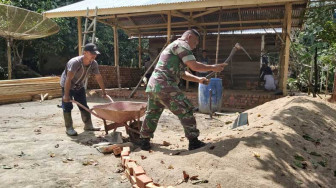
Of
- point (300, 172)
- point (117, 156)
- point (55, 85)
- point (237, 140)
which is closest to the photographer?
point (300, 172)

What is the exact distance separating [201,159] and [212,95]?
4.15 meters


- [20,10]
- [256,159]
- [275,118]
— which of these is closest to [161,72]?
[256,159]

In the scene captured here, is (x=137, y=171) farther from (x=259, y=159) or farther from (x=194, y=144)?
(x=259, y=159)

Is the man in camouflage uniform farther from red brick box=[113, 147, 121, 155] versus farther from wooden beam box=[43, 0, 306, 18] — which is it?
wooden beam box=[43, 0, 306, 18]

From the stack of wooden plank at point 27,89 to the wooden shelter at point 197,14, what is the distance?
1.89m

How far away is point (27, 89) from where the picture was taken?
28.0 feet

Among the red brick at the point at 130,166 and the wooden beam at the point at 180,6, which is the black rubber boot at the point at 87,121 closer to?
the red brick at the point at 130,166

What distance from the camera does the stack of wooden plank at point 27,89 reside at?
8.01 metres

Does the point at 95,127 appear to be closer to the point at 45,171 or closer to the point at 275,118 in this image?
the point at 45,171

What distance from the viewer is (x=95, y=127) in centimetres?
514

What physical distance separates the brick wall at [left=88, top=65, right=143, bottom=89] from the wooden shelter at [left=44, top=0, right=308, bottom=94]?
1015mm

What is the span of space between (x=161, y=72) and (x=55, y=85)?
7.11m

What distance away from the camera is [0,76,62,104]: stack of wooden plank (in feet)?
26.3

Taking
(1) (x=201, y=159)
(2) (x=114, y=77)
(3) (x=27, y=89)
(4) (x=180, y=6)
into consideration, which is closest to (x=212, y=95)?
(4) (x=180, y=6)
